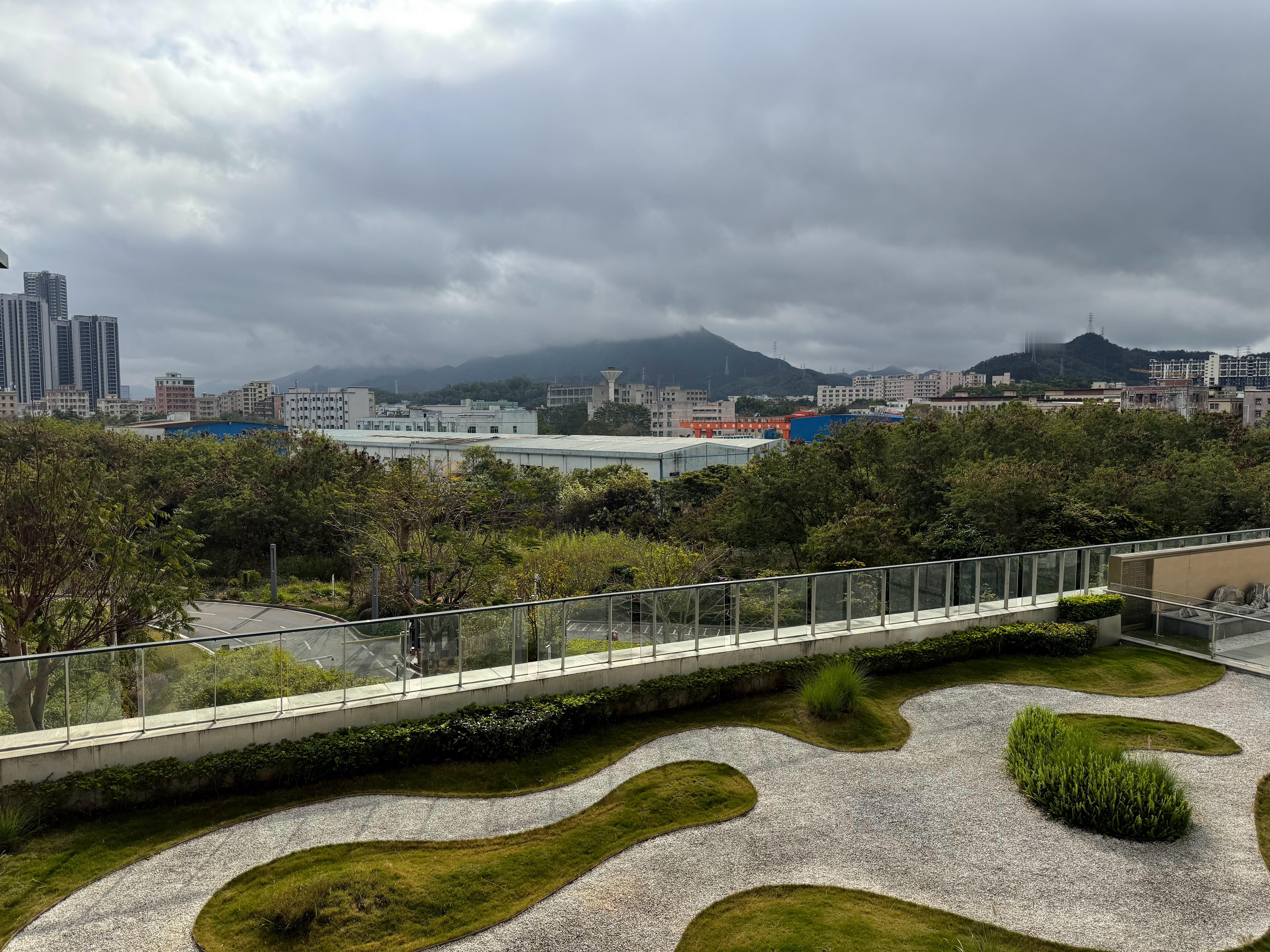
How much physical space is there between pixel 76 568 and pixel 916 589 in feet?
55.6

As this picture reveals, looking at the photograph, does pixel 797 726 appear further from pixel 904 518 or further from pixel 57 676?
pixel 904 518

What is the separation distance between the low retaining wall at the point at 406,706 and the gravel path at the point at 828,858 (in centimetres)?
139

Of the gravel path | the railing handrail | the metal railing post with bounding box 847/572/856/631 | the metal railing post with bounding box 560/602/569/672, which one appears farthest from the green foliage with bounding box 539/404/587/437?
the gravel path

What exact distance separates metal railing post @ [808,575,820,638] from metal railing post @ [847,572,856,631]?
752 mm

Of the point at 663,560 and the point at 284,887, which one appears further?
the point at 663,560

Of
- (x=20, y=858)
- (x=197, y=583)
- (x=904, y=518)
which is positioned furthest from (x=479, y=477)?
(x=20, y=858)

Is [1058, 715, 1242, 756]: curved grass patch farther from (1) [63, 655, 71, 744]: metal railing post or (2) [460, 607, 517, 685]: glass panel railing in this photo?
(1) [63, 655, 71, 744]: metal railing post

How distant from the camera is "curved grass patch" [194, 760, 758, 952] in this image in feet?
25.8

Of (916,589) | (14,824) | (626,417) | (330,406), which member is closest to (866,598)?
(916,589)

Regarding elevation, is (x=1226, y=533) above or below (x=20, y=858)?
above

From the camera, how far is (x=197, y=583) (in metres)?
15.9

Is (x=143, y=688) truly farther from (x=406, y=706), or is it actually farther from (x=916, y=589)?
(x=916, y=589)

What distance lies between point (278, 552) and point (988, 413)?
3633cm

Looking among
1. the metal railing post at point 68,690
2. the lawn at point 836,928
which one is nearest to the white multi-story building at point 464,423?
the metal railing post at point 68,690
